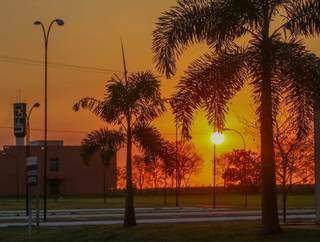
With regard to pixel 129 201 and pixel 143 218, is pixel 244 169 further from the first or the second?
pixel 129 201

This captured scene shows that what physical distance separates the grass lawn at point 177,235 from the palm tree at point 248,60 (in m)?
0.72

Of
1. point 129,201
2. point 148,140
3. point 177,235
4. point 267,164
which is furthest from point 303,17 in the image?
point 129,201

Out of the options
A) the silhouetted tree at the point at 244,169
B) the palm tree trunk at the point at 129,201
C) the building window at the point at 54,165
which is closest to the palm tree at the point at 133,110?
the palm tree trunk at the point at 129,201

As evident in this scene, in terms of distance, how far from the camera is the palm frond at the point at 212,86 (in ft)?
61.4

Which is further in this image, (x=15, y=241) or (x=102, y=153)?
(x=102, y=153)

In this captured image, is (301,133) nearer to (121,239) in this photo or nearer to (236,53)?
(236,53)

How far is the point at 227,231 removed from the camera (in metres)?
20.3

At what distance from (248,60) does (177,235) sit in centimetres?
584

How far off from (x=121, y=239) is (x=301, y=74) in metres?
8.40

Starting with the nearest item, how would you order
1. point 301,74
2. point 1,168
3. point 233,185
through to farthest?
point 301,74 → point 233,185 → point 1,168

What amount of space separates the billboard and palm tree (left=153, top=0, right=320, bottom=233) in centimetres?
2256

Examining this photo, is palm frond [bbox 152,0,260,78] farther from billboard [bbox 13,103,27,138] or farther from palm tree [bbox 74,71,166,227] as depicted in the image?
billboard [bbox 13,103,27,138]

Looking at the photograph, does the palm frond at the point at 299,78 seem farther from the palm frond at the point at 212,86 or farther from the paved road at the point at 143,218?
the paved road at the point at 143,218

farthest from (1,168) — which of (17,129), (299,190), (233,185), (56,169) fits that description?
(17,129)
